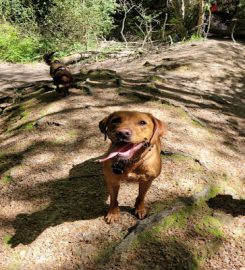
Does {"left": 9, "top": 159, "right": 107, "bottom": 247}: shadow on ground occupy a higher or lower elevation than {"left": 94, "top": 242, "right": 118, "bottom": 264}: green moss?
lower

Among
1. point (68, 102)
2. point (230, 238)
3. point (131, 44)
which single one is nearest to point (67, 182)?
point (230, 238)

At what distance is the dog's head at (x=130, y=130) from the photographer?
2725mm

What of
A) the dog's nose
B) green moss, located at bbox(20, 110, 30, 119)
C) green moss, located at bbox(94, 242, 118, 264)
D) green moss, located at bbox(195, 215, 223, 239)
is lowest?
green moss, located at bbox(20, 110, 30, 119)

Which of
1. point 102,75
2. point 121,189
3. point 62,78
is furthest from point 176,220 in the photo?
point 102,75

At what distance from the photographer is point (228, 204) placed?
12.8ft

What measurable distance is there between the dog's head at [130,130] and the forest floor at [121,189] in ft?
2.92

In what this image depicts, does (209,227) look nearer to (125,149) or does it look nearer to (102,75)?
(125,149)

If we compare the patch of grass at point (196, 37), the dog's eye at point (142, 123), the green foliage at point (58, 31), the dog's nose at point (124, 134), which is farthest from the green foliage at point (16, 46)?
the dog's nose at point (124, 134)

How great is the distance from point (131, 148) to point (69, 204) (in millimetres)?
1301

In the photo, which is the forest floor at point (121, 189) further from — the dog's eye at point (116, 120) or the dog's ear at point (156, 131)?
the dog's eye at point (116, 120)

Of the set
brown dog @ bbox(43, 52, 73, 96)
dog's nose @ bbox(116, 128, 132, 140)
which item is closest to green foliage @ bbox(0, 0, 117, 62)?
brown dog @ bbox(43, 52, 73, 96)

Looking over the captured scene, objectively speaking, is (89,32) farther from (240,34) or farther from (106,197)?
(106,197)

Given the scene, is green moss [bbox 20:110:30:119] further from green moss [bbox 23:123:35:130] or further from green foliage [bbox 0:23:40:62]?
green foliage [bbox 0:23:40:62]

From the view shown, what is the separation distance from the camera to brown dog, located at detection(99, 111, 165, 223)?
278cm
